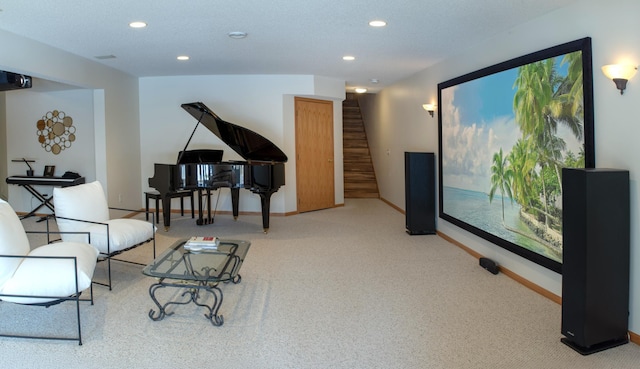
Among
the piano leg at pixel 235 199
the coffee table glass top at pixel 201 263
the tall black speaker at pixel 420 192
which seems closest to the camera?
the coffee table glass top at pixel 201 263

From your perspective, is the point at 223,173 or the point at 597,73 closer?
the point at 597,73

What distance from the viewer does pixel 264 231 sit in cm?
632

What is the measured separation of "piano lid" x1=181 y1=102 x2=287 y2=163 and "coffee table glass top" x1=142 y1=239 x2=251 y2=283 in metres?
2.33

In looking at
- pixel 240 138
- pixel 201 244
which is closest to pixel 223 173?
pixel 240 138

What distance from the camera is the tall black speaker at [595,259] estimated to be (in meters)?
2.71

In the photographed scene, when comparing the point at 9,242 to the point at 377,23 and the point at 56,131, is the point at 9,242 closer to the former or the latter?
the point at 377,23

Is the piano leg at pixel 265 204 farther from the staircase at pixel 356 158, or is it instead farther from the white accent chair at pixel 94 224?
the staircase at pixel 356 158

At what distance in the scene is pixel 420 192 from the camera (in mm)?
6047

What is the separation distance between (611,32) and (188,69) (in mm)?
5557

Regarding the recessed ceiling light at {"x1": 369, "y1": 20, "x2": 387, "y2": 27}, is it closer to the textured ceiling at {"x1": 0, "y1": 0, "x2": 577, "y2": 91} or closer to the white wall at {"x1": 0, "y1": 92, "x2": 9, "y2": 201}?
the textured ceiling at {"x1": 0, "y1": 0, "x2": 577, "y2": 91}

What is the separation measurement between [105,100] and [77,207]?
3.11m

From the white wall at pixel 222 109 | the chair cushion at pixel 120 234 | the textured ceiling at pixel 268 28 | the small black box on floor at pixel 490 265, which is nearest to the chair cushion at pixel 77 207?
the chair cushion at pixel 120 234

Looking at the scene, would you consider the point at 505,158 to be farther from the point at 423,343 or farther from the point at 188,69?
the point at 188,69

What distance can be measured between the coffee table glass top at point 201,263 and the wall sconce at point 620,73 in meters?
2.85
